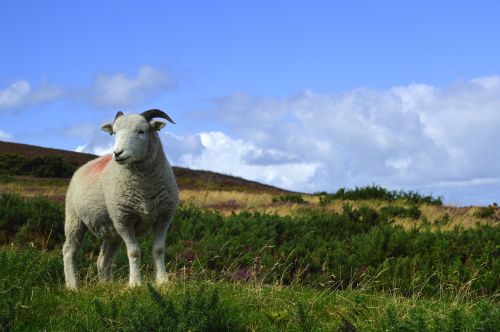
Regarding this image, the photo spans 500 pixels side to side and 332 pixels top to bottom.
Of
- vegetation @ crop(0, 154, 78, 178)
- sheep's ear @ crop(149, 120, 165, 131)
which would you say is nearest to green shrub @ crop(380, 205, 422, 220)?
sheep's ear @ crop(149, 120, 165, 131)

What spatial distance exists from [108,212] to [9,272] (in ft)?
4.80

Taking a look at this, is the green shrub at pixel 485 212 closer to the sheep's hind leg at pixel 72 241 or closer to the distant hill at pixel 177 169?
the sheep's hind leg at pixel 72 241

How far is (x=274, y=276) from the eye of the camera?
30.6 feet

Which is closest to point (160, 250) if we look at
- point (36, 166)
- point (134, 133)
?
point (134, 133)

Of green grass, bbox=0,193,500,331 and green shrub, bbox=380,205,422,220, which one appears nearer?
green grass, bbox=0,193,500,331

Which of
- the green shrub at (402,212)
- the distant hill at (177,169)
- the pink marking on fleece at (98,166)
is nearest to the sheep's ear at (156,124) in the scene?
the pink marking on fleece at (98,166)

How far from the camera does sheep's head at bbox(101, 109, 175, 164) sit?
7191mm

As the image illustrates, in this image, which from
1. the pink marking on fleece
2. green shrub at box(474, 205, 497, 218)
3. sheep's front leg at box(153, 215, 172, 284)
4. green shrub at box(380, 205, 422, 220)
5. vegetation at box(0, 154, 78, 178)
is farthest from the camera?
vegetation at box(0, 154, 78, 178)

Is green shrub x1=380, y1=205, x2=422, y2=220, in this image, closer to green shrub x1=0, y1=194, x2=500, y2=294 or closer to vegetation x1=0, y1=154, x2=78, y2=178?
green shrub x1=0, y1=194, x2=500, y2=294

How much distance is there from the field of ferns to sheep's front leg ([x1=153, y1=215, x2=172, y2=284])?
0.17 meters

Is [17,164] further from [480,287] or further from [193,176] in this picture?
[480,287]

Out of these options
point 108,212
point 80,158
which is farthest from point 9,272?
point 80,158

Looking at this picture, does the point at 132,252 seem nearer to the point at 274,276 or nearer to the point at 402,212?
the point at 274,276

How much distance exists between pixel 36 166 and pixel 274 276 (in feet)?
120
